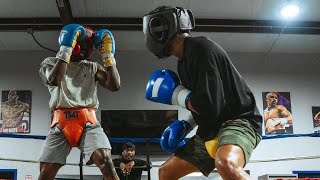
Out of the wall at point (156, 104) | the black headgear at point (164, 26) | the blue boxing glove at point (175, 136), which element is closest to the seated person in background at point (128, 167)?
the wall at point (156, 104)

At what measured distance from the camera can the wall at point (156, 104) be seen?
21.5 ft

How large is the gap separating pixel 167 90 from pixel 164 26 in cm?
32

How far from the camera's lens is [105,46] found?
274cm

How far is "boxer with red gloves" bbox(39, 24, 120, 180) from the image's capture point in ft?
8.15

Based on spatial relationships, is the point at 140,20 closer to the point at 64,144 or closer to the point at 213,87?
the point at 64,144

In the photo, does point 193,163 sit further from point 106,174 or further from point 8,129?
point 8,129

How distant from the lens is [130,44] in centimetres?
687

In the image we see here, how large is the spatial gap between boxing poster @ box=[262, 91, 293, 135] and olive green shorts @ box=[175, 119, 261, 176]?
501cm

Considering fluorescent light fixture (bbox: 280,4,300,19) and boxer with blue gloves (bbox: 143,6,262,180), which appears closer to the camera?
boxer with blue gloves (bbox: 143,6,262,180)

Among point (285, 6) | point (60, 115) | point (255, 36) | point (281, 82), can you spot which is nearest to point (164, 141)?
point (60, 115)

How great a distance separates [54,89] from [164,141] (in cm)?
95

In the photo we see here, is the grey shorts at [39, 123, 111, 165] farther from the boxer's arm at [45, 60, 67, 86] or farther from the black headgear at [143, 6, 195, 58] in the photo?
the black headgear at [143, 6, 195, 58]

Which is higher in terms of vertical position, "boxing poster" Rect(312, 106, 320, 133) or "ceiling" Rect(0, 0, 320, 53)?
"ceiling" Rect(0, 0, 320, 53)

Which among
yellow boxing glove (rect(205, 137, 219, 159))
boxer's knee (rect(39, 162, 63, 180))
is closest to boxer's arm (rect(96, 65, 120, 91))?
boxer's knee (rect(39, 162, 63, 180))
